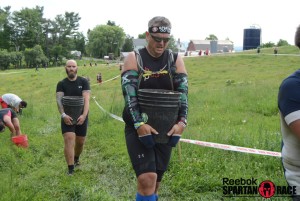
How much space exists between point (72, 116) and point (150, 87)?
2.81 m

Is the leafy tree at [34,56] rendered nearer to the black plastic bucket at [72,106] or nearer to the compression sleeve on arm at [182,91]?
the black plastic bucket at [72,106]

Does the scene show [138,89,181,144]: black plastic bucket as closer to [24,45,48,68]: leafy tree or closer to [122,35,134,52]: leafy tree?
[24,45,48,68]: leafy tree

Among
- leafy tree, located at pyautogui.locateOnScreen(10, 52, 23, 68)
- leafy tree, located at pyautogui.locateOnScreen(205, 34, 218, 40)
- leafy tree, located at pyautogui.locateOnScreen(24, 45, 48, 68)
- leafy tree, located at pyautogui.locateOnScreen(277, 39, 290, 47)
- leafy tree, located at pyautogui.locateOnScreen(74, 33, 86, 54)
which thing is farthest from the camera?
leafy tree, located at pyautogui.locateOnScreen(205, 34, 218, 40)

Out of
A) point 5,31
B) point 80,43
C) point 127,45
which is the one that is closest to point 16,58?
point 5,31

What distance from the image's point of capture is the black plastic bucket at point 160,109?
3.38 metres

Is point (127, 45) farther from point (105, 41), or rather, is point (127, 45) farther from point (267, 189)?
point (267, 189)

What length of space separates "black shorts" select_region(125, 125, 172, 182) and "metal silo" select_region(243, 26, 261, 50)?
64.3 m

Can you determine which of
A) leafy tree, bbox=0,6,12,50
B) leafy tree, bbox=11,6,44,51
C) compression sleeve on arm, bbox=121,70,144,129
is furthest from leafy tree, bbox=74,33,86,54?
compression sleeve on arm, bbox=121,70,144,129

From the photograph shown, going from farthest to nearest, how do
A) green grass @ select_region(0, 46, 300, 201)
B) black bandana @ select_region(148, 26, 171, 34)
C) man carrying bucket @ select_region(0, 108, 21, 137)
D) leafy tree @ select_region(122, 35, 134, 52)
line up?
leafy tree @ select_region(122, 35, 134, 52) < man carrying bucket @ select_region(0, 108, 21, 137) < green grass @ select_region(0, 46, 300, 201) < black bandana @ select_region(148, 26, 171, 34)

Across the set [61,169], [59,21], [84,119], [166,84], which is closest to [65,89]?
[84,119]

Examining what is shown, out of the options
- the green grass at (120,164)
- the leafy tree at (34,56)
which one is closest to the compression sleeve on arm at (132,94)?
the green grass at (120,164)

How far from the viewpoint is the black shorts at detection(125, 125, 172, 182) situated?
342 centimetres

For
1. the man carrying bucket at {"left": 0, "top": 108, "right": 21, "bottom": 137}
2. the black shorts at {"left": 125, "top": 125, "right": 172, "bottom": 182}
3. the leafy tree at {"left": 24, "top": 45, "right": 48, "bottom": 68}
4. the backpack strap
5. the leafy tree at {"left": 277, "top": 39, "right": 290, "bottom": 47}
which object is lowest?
the man carrying bucket at {"left": 0, "top": 108, "right": 21, "bottom": 137}

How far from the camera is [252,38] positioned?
65438 mm
